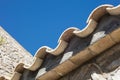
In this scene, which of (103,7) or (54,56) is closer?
(103,7)

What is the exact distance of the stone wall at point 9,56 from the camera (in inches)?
239

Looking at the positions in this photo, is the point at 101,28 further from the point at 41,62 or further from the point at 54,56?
the point at 41,62

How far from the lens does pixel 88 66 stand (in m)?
3.14

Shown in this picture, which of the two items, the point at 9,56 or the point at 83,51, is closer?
the point at 83,51

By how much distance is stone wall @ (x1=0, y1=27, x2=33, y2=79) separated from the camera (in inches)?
239

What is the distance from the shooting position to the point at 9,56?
263 inches

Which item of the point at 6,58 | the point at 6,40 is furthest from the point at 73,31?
the point at 6,40

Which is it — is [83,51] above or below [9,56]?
below

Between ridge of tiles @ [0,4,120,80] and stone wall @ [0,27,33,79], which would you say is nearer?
ridge of tiles @ [0,4,120,80]

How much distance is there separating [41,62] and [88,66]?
0.81 m

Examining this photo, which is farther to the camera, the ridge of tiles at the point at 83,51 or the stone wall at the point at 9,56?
the stone wall at the point at 9,56

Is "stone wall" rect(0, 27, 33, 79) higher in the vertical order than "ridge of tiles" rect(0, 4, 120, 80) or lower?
higher

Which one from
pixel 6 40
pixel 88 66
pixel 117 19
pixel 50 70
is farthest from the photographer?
pixel 6 40

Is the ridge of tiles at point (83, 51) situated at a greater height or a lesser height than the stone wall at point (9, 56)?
lesser
